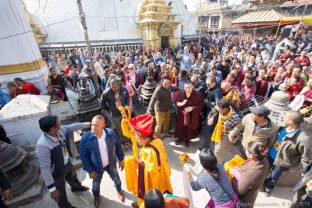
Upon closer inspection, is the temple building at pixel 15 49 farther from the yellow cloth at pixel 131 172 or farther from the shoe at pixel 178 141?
the yellow cloth at pixel 131 172

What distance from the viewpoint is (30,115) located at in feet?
12.2

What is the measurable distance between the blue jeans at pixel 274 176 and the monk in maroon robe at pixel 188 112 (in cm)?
183

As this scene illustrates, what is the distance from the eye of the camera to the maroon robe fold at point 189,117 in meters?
4.39

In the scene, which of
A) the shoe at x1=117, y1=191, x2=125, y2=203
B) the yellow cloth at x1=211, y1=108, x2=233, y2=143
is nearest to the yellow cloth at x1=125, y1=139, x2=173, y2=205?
the shoe at x1=117, y1=191, x2=125, y2=203

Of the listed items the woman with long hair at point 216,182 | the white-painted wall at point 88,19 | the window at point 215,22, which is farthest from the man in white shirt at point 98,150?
the window at point 215,22

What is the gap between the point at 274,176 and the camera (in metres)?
3.29

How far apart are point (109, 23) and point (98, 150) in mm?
17999

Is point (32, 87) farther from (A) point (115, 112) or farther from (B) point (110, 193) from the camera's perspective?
(B) point (110, 193)

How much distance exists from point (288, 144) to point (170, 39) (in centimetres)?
1699

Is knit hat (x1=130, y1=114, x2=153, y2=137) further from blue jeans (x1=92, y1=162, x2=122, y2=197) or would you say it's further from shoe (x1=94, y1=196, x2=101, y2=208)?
shoe (x1=94, y1=196, x2=101, y2=208)

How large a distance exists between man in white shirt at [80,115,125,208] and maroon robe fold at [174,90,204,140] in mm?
1944

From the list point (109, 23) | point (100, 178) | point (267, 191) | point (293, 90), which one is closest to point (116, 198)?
point (100, 178)

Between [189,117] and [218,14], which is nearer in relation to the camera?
[189,117]

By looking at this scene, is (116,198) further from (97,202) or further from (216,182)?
(216,182)
